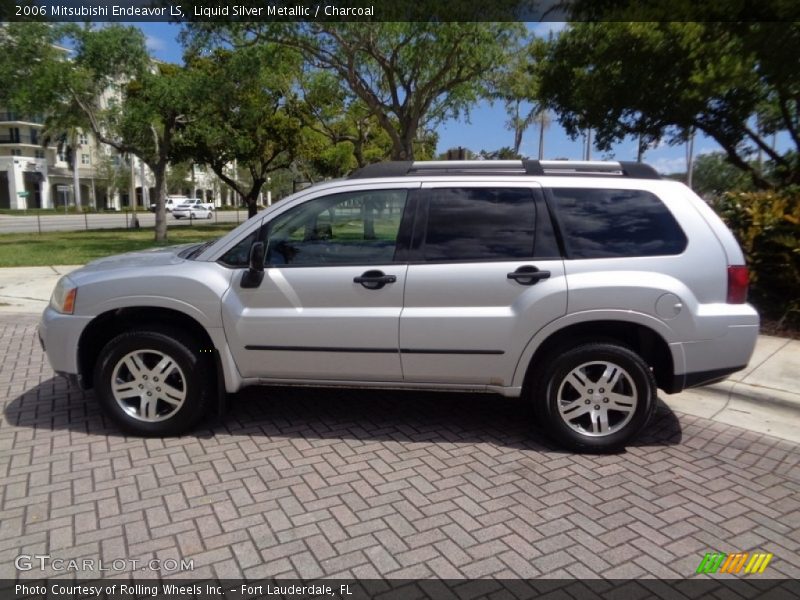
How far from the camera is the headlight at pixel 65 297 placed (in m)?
4.25

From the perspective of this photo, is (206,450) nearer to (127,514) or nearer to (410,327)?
(127,514)

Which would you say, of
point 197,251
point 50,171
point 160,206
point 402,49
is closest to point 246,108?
point 160,206

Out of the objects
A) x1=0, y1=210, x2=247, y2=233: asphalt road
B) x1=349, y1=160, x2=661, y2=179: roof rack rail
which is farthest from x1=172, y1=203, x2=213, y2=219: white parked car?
x1=349, y1=160, x2=661, y2=179: roof rack rail

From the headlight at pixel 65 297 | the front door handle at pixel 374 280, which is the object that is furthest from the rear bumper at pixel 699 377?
the headlight at pixel 65 297

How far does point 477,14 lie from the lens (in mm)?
13523

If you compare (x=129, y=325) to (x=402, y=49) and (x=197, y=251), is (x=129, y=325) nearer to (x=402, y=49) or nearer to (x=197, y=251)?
(x=197, y=251)

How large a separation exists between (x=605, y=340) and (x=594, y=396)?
1.22 feet

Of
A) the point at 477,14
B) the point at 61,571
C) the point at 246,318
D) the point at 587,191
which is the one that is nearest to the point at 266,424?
the point at 246,318

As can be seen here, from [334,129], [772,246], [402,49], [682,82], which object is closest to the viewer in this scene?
[772,246]

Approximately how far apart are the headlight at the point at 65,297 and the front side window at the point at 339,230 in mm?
1368

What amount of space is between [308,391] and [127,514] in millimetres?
2128

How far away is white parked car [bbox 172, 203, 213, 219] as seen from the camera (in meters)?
50.6

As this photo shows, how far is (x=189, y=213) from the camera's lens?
1932 inches

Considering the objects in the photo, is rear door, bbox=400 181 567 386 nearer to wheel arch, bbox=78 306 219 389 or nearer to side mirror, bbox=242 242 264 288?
side mirror, bbox=242 242 264 288
